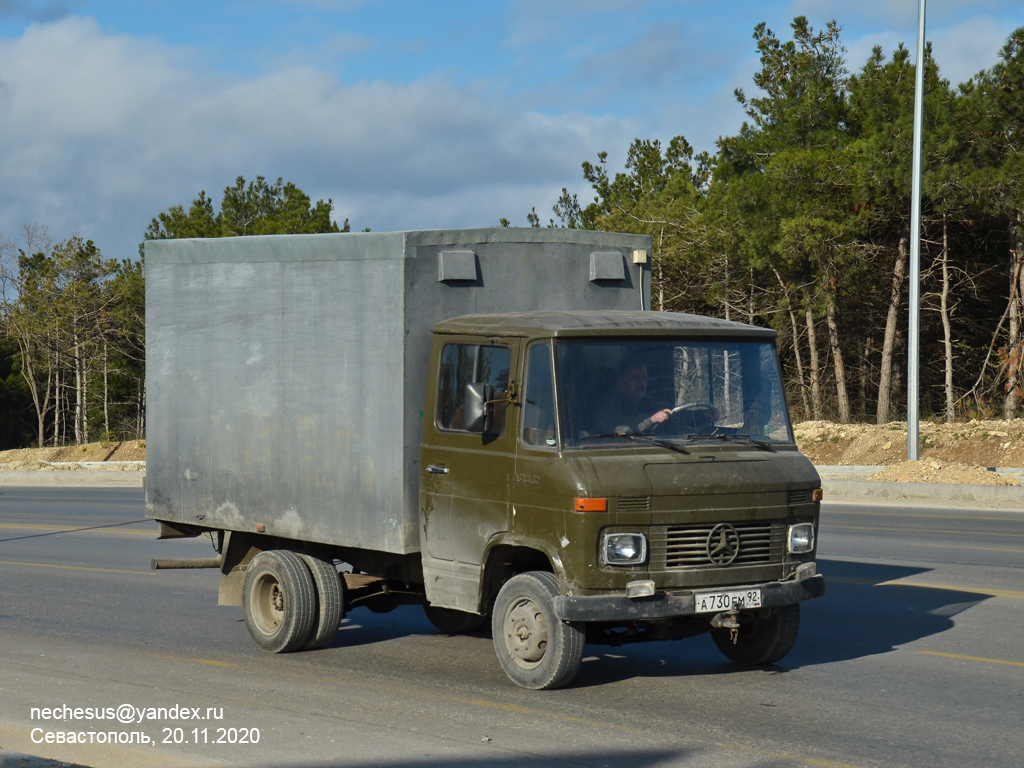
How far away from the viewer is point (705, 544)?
7195 mm

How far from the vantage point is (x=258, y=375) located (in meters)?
9.08

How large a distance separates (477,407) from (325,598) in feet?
7.80

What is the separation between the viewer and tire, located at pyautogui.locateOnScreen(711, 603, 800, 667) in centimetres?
795

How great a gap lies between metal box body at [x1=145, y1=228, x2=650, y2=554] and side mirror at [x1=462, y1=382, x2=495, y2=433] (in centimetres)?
75

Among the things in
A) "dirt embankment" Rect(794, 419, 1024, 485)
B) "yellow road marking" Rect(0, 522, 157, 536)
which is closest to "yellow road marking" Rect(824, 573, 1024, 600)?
"yellow road marking" Rect(0, 522, 157, 536)

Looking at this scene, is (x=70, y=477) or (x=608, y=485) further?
(x=70, y=477)

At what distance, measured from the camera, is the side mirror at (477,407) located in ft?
24.2

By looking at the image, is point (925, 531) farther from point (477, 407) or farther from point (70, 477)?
point (70, 477)

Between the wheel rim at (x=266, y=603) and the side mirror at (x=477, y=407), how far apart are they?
102 inches

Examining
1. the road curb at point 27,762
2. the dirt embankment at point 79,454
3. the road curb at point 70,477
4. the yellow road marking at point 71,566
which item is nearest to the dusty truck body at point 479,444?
the road curb at point 27,762

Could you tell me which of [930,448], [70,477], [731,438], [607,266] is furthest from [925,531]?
[70,477]

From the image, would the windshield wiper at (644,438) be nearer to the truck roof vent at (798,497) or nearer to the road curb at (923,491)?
the truck roof vent at (798,497)

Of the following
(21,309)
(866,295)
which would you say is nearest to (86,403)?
(21,309)

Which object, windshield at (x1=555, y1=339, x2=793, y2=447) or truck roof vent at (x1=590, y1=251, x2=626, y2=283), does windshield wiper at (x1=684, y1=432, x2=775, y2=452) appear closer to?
windshield at (x1=555, y1=339, x2=793, y2=447)
